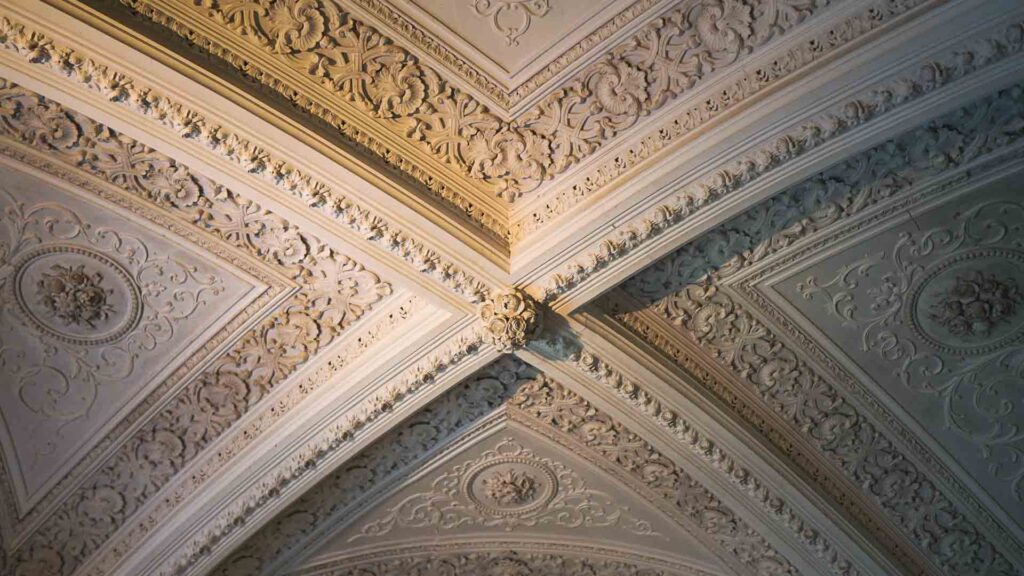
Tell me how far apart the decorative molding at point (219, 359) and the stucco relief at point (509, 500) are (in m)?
1.33

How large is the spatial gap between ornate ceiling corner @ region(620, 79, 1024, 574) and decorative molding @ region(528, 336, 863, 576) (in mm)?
326

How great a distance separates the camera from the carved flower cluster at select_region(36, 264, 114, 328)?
5270mm

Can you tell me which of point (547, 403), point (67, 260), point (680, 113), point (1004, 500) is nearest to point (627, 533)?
point (547, 403)

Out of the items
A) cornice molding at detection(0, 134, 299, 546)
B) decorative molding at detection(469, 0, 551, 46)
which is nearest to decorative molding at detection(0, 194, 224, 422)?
cornice molding at detection(0, 134, 299, 546)

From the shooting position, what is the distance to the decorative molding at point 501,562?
649 cm

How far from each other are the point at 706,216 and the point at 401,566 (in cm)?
343

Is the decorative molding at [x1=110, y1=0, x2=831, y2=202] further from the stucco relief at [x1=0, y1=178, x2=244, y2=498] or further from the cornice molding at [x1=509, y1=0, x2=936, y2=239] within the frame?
the stucco relief at [x1=0, y1=178, x2=244, y2=498]

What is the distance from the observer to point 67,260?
17.1ft

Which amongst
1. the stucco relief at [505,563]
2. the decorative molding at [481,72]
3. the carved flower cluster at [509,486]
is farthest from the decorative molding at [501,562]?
the decorative molding at [481,72]

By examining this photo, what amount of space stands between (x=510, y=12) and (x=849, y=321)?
2.64 meters

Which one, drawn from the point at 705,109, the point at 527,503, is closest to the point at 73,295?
the point at 527,503

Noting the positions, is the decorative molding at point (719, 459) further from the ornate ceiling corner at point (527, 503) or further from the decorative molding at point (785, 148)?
the decorative molding at point (785, 148)

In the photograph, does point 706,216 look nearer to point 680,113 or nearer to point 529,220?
point 680,113

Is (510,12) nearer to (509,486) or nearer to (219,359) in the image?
(219,359)
